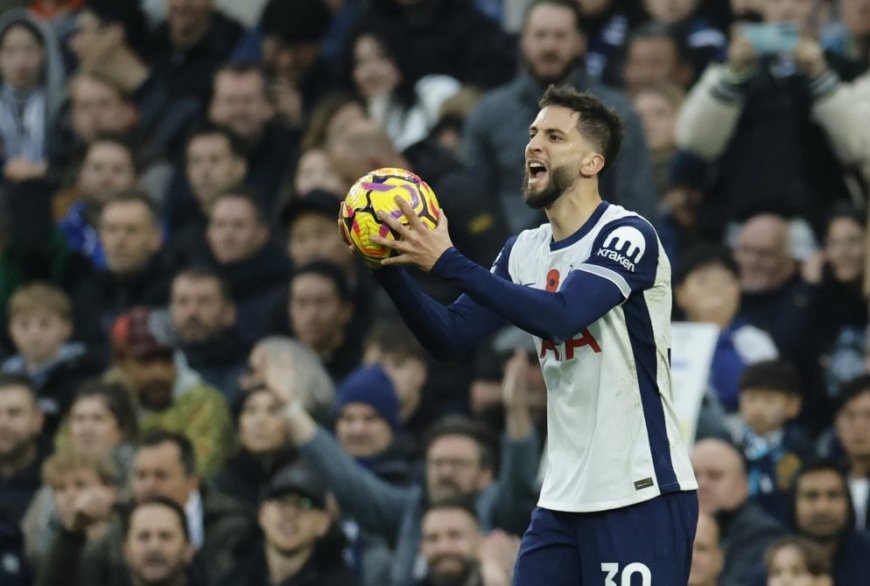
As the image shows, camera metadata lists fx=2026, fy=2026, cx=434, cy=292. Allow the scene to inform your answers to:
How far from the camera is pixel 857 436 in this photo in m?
9.80

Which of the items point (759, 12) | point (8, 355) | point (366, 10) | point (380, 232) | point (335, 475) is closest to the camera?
point (380, 232)

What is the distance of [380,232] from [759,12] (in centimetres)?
621

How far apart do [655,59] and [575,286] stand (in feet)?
20.9

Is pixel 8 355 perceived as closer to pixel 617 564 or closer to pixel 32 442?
pixel 32 442

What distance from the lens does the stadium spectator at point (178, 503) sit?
1012cm

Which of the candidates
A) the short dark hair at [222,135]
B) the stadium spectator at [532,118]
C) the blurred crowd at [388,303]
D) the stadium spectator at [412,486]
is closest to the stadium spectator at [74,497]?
the blurred crowd at [388,303]

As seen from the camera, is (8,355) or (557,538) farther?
(8,355)

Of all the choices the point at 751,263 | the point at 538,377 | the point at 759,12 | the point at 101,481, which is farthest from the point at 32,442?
the point at 759,12

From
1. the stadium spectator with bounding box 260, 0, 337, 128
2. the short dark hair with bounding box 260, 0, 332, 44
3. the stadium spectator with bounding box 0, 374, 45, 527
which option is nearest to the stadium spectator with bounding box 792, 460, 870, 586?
the stadium spectator with bounding box 0, 374, 45, 527

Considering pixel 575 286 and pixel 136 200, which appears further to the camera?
pixel 136 200

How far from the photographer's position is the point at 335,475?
9898 mm

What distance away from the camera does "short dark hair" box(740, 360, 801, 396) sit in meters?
9.84

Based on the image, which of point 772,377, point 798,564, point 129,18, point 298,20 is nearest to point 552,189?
point 798,564

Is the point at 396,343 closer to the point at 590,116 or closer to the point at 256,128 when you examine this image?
the point at 256,128
